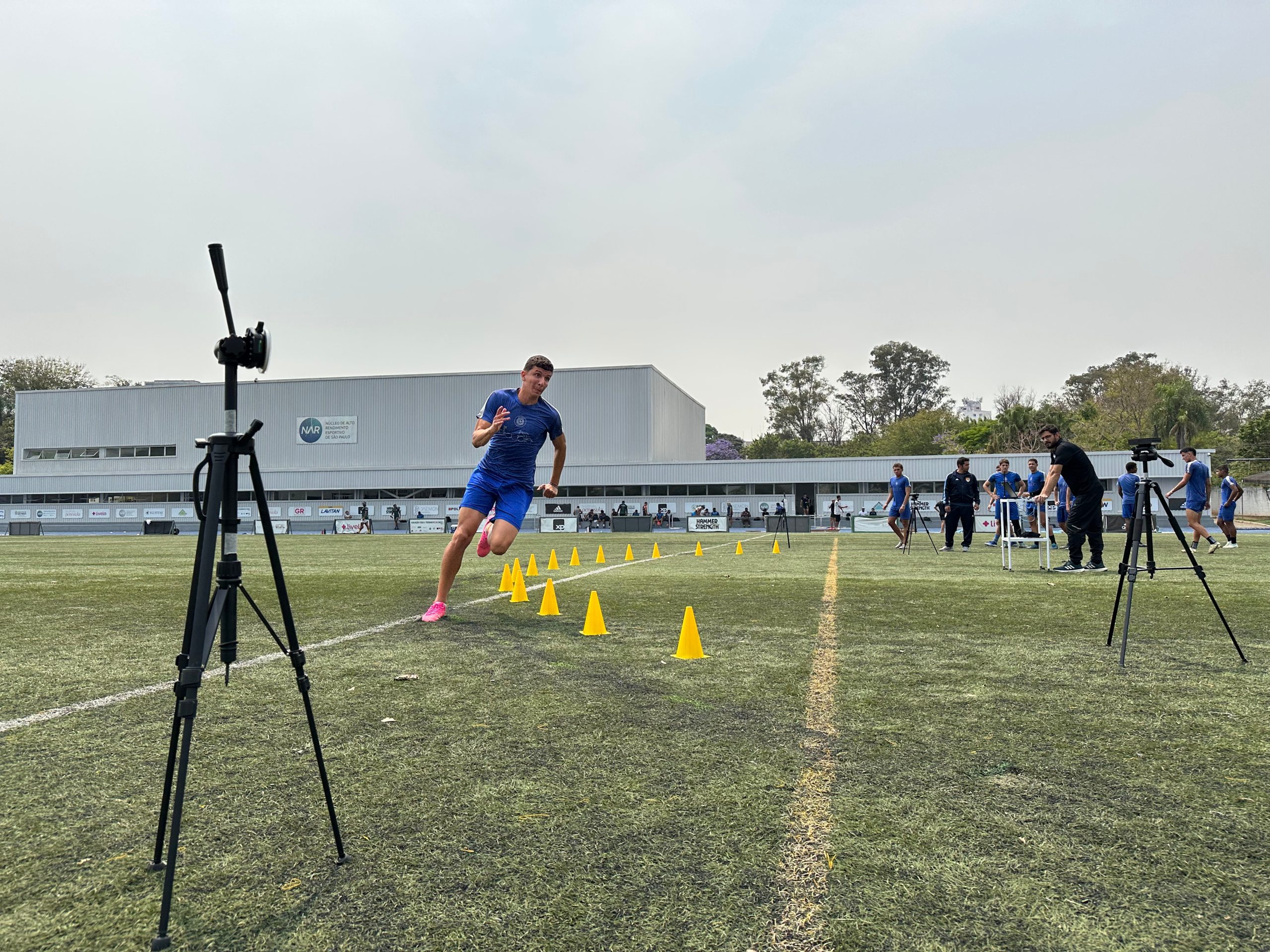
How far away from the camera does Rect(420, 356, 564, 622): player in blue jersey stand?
280 inches

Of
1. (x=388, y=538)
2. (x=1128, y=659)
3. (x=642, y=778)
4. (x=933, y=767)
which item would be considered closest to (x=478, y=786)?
(x=642, y=778)

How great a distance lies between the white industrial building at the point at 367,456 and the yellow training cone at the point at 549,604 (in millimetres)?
38444

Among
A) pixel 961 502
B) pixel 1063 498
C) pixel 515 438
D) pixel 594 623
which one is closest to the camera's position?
pixel 594 623

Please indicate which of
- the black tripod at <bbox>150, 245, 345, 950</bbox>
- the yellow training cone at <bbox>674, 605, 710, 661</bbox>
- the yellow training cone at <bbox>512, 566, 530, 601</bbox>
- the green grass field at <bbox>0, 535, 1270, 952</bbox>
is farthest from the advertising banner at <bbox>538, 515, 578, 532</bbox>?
the black tripod at <bbox>150, 245, 345, 950</bbox>

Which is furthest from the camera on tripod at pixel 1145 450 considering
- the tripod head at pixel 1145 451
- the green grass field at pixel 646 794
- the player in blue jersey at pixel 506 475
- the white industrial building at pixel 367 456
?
the white industrial building at pixel 367 456

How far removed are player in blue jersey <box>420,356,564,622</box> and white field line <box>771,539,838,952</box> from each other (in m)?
3.68

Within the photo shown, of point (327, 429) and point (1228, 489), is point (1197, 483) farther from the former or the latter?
→ point (327, 429)

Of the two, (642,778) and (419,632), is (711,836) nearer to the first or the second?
(642,778)

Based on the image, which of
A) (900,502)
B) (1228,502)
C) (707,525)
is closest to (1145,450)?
(900,502)

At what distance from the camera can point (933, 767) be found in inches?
120

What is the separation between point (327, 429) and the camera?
53281mm

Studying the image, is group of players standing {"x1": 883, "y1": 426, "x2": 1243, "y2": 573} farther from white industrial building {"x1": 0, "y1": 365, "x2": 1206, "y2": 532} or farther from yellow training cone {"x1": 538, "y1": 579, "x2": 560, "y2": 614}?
white industrial building {"x1": 0, "y1": 365, "x2": 1206, "y2": 532}

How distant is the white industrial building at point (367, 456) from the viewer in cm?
4634

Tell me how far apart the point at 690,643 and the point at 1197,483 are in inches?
628
